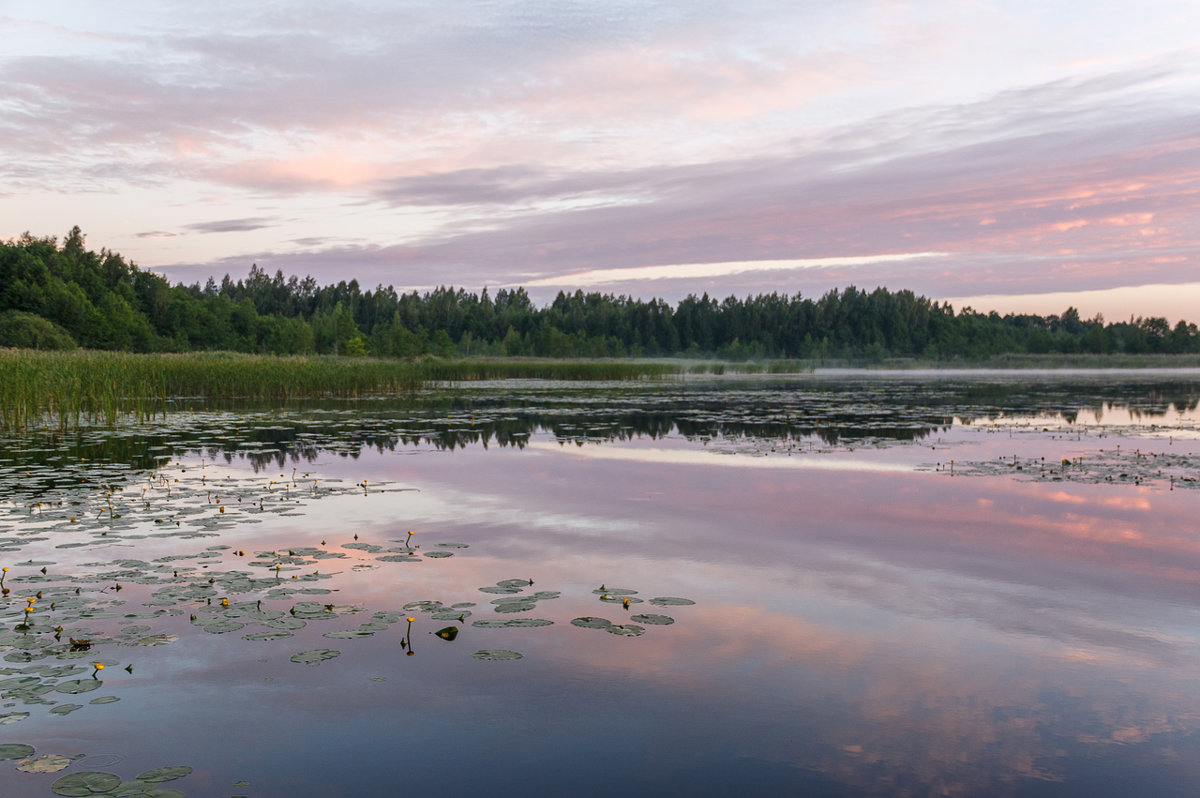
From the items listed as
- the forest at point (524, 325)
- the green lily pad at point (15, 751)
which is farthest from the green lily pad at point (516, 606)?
the forest at point (524, 325)

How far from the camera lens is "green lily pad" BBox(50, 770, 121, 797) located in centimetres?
430

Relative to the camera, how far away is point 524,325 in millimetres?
183125

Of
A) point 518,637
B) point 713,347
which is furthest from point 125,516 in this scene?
point 713,347

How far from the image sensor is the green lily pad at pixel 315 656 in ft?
20.2

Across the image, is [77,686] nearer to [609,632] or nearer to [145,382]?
[609,632]

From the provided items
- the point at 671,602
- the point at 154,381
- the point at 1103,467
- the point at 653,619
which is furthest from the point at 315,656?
the point at 154,381

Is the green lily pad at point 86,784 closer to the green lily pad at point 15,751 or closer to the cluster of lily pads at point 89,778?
the cluster of lily pads at point 89,778

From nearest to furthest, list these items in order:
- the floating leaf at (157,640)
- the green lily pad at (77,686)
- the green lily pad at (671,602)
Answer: the green lily pad at (77,686) → the floating leaf at (157,640) → the green lily pad at (671,602)

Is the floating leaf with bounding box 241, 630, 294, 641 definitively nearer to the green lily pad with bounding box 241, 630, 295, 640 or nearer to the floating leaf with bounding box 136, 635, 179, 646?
the green lily pad with bounding box 241, 630, 295, 640

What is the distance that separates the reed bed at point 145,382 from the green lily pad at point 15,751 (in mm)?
20970

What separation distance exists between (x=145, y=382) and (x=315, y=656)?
93.1 ft

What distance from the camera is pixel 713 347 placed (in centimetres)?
17875

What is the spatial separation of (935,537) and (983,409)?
83.6ft

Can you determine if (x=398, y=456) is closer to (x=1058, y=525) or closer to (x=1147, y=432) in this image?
(x=1058, y=525)
